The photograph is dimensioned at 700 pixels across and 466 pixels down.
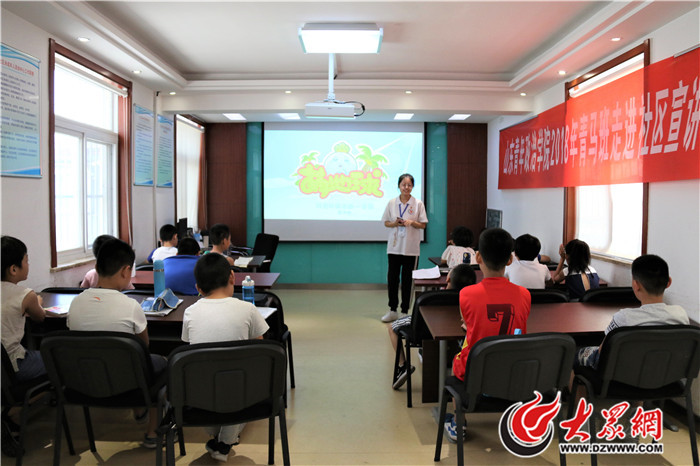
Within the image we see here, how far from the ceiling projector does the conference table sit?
2.62 m

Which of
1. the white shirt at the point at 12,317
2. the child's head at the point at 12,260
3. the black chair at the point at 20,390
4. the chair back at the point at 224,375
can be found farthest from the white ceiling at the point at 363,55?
the chair back at the point at 224,375

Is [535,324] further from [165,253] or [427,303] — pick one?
[165,253]

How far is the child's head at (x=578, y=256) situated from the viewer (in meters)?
3.90

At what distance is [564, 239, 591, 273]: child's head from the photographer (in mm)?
3900

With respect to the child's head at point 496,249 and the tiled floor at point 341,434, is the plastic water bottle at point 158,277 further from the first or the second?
the child's head at point 496,249

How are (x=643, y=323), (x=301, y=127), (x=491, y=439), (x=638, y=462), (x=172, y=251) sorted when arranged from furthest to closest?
(x=301, y=127)
(x=172, y=251)
(x=491, y=439)
(x=638, y=462)
(x=643, y=323)

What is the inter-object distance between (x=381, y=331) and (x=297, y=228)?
3.19 metres

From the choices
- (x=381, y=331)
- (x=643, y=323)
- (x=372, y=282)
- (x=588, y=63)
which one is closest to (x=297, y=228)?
(x=372, y=282)

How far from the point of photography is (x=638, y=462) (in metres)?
2.74

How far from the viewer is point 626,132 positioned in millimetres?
4137

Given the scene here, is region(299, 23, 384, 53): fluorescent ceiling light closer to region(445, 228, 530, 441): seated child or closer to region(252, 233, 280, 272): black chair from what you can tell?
region(445, 228, 530, 441): seated child

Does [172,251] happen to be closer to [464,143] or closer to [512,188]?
[512,188]

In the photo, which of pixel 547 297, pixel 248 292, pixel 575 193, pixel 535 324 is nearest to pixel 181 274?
pixel 248 292

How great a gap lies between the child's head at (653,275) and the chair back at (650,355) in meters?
0.28
